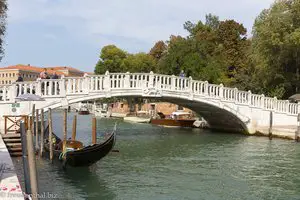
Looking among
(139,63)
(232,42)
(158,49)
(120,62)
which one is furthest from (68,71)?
(232,42)

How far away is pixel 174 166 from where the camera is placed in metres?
7.18

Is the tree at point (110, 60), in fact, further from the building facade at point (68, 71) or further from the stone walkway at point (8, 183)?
the building facade at point (68, 71)

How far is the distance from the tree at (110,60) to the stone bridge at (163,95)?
1324 cm

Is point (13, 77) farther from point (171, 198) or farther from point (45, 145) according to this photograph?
point (171, 198)

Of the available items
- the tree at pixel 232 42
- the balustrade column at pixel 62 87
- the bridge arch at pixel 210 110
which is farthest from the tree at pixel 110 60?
the balustrade column at pixel 62 87

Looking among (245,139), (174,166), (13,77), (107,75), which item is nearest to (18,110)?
(107,75)

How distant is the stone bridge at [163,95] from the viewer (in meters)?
9.09

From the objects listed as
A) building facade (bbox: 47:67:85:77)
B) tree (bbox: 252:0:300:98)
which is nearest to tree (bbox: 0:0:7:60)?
tree (bbox: 252:0:300:98)

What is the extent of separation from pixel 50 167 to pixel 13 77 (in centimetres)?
4564

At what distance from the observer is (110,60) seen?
86.6 feet

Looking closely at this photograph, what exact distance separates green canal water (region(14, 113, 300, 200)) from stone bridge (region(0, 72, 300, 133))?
153 cm

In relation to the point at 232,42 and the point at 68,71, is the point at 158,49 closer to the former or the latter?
the point at 232,42

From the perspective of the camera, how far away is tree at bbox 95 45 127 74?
26.2m

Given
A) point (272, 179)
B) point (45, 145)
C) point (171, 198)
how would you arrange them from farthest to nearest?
point (45, 145) → point (272, 179) → point (171, 198)
